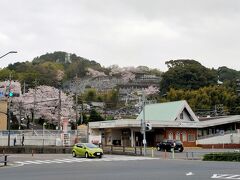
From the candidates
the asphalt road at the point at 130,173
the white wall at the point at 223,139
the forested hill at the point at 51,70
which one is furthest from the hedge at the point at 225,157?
the forested hill at the point at 51,70

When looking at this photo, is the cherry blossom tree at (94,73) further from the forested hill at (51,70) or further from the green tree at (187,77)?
the green tree at (187,77)

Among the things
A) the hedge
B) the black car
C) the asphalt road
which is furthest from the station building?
the asphalt road

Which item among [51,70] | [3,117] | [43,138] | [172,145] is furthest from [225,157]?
[51,70]

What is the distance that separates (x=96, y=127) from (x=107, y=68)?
105m

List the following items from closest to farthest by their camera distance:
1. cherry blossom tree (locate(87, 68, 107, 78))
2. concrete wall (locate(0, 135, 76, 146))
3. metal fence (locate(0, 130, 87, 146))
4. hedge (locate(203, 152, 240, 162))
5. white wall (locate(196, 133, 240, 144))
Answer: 1. hedge (locate(203, 152, 240, 162))
2. metal fence (locate(0, 130, 87, 146))
3. concrete wall (locate(0, 135, 76, 146))
4. white wall (locate(196, 133, 240, 144))
5. cherry blossom tree (locate(87, 68, 107, 78))

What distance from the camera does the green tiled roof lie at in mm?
65062

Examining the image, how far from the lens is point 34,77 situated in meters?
103

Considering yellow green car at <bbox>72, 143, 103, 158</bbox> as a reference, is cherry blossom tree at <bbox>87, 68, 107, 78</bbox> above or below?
above

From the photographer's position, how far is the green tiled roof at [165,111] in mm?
65062

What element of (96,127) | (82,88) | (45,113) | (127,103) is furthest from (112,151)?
(82,88)

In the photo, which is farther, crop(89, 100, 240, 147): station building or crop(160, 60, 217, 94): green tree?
crop(160, 60, 217, 94): green tree

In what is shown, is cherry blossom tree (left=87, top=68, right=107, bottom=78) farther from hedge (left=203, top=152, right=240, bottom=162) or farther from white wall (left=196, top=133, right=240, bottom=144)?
hedge (left=203, top=152, right=240, bottom=162)

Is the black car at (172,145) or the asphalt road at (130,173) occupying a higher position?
the black car at (172,145)

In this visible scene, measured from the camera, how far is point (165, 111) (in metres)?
67.2
